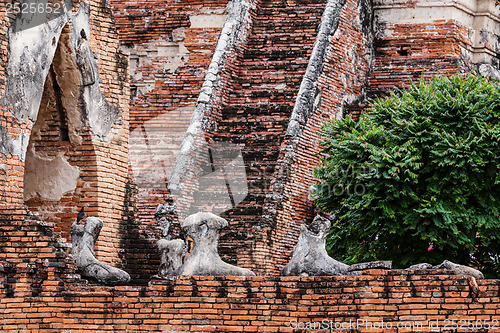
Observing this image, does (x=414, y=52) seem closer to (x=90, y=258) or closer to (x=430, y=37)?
(x=430, y=37)

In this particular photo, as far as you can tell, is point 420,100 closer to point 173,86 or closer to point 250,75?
point 250,75

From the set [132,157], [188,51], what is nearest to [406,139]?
[132,157]

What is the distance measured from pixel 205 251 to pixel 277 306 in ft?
3.88

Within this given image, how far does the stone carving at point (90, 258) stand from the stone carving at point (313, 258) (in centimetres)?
210

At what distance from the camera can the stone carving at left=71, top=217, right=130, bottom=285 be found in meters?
12.5

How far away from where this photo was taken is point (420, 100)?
1816cm

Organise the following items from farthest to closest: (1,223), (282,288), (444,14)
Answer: (444,14) → (1,223) → (282,288)

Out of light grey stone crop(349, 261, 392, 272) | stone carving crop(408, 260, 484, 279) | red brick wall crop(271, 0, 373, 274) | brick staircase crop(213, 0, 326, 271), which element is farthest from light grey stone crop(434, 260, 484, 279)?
red brick wall crop(271, 0, 373, 274)

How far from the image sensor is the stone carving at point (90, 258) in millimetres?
12508

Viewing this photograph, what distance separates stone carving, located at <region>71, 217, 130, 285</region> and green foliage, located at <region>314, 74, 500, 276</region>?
5.84 meters

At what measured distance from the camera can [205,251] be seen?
1182 centimetres

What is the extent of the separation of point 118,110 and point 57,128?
97cm

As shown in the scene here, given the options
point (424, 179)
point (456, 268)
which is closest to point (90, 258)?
point (456, 268)

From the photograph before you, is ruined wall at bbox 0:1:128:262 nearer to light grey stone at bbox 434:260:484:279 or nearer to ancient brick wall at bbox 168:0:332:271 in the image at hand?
ancient brick wall at bbox 168:0:332:271
